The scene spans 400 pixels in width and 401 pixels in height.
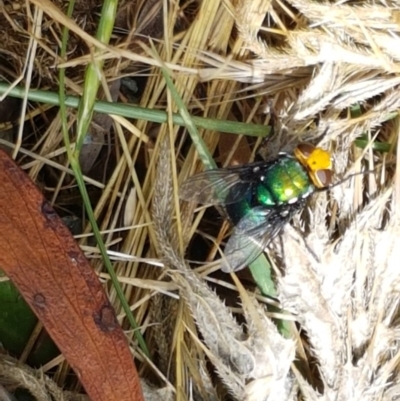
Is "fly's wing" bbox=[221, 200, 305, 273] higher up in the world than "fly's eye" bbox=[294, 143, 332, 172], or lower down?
lower down

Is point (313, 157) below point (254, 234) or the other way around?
the other way around

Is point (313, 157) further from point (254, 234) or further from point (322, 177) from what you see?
point (254, 234)

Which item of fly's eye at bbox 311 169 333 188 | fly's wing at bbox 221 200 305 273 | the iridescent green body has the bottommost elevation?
fly's wing at bbox 221 200 305 273

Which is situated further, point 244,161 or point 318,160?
point 244,161

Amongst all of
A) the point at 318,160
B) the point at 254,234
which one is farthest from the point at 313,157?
the point at 254,234

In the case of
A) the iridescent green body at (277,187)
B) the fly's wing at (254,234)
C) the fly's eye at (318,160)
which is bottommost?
the fly's wing at (254,234)
